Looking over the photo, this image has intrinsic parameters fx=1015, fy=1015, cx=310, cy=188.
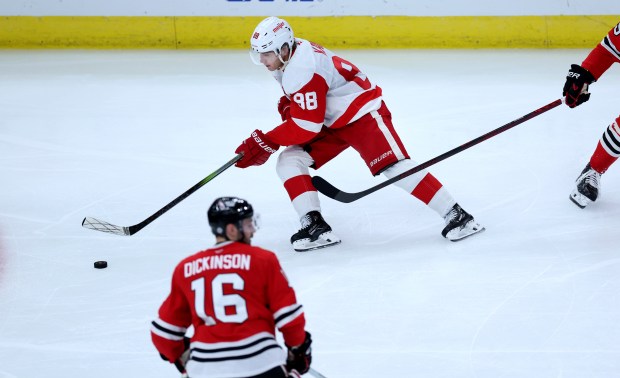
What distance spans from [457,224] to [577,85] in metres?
0.75

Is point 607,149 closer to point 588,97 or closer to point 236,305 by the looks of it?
point 588,97

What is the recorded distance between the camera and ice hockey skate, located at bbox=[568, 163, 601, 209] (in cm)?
412

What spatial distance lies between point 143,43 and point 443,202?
4221mm

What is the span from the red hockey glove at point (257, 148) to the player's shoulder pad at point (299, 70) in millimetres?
204

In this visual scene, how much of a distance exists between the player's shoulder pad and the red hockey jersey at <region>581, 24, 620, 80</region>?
3.75ft

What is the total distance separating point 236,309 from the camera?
6.72 ft

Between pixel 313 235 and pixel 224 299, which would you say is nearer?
pixel 224 299

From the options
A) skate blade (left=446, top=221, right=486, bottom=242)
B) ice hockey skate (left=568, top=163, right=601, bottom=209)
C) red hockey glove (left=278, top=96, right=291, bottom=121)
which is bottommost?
ice hockey skate (left=568, top=163, right=601, bottom=209)

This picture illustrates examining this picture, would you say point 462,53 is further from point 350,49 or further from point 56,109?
point 56,109

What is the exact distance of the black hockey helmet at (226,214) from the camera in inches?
82.4

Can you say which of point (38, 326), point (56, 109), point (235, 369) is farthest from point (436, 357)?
point (56, 109)

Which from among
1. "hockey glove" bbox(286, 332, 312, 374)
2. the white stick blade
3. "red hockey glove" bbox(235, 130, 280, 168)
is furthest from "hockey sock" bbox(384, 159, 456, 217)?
"hockey glove" bbox(286, 332, 312, 374)

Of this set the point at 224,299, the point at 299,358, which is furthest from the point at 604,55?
the point at 224,299

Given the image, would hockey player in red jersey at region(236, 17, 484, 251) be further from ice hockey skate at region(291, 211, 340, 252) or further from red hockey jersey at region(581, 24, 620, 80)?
red hockey jersey at region(581, 24, 620, 80)
